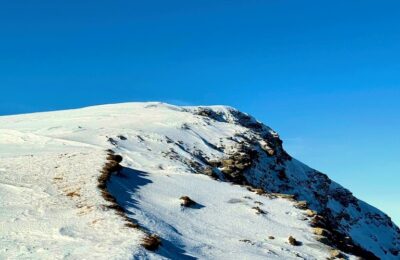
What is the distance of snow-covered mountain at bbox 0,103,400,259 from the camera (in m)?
23.6

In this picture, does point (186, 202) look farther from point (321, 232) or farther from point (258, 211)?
point (321, 232)

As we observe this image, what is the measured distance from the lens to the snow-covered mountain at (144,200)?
23578 mm

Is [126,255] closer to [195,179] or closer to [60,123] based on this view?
[195,179]

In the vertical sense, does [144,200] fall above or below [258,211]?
below

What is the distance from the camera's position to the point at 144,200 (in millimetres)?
33531

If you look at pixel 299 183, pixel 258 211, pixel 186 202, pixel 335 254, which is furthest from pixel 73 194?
pixel 299 183

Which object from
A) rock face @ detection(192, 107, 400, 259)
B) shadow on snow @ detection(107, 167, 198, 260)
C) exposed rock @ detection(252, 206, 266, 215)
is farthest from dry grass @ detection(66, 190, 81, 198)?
rock face @ detection(192, 107, 400, 259)

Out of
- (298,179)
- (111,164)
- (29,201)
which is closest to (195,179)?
(111,164)

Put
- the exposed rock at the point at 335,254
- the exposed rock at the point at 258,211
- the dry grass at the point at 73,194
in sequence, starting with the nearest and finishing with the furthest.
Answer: the dry grass at the point at 73,194 → the exposed rock at the point at 335,254 → the exposed rock at the point at 258,211

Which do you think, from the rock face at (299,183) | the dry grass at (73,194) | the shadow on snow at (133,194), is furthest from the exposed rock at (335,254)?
the rock face at (299,183)

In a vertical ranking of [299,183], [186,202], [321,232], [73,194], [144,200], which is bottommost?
[73,194]

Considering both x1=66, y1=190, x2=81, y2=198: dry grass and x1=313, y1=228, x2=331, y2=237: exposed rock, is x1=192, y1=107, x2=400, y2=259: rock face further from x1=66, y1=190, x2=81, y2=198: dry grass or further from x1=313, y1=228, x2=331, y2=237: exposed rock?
x1=66, y1=190, x2=81, y2=198: dry grass

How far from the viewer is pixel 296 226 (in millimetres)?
35438

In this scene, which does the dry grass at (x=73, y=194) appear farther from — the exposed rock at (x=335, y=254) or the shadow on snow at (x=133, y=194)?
the exposed rock at (x=335, y=254)
